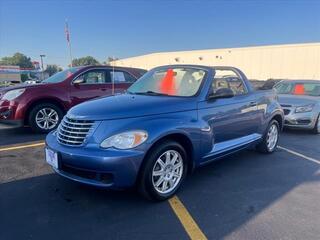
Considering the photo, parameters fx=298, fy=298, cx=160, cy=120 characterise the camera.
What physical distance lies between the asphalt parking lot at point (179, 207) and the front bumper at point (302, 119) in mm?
2824

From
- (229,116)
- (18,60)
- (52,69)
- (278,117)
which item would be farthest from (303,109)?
(18,60)

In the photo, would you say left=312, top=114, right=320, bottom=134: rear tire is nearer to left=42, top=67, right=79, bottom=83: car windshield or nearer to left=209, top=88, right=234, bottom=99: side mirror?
left=209, top=88, right=234, bottom=99: side mirror

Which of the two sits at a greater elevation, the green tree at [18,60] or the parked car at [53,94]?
the green tree at [18,60]

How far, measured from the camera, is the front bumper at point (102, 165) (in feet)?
10.0

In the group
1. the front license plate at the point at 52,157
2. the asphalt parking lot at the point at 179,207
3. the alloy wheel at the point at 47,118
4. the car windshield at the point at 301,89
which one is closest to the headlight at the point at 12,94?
the alloy wheel at the point at 47,118

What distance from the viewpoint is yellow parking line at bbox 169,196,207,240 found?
2.88 meters

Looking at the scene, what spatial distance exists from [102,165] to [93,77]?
5.03 meters

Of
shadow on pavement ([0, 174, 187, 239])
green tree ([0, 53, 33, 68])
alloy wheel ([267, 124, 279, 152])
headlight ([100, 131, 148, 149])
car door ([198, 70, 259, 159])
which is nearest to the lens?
shadow on pavement ([0, 174, 187, 239])

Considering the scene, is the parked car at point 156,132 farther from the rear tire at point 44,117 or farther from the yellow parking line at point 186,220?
the rear tire at point 44,117

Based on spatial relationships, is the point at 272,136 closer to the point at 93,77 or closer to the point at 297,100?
the point at 297,100

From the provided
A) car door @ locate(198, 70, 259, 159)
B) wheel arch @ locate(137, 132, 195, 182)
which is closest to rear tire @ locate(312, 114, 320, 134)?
car door @ locate(198, 70, 259, 159)

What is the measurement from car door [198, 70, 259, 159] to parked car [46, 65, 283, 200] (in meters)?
0.01

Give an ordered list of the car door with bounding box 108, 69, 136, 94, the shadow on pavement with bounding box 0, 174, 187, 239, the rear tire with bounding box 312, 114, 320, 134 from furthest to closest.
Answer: the car door with bounding box 108, 69, 136, 94 → the rear tire with bounding box 312, 114, 320, 134 → the shadow on pavement with bounding box 0, 174, 187, 239

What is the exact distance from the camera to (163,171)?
3533 mm
